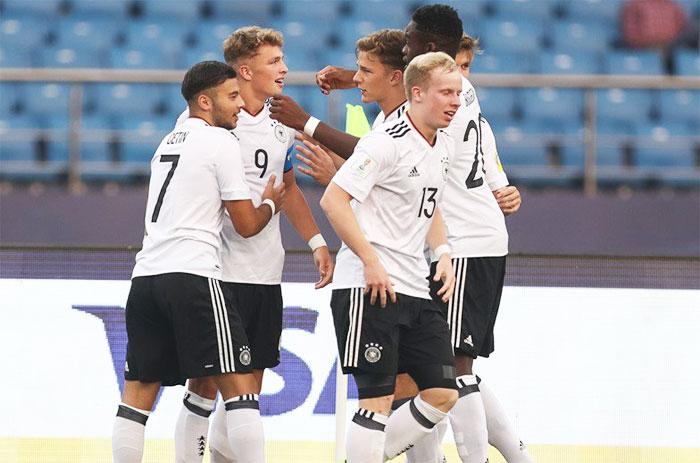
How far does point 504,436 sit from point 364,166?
1405 mm

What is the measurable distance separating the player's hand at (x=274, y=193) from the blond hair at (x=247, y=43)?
0.52 meters

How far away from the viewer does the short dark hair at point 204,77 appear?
462 centimetres

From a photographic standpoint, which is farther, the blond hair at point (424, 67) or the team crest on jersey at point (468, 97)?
the team crest on jersey at point (468, 97)

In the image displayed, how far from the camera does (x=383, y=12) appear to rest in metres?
11.4

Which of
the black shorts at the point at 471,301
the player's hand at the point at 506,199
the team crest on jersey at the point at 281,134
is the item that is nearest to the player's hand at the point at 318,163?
the team crest on jersey at the point at 281,134

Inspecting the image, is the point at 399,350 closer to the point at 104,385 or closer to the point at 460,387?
the point at 460,387

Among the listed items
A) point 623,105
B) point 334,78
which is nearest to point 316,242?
point 334,78

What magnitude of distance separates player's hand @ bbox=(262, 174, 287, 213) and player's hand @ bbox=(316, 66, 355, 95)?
0.56 meters

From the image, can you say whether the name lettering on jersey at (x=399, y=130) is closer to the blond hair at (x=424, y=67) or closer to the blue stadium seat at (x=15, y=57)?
the blond hair at (x=424, y=67)

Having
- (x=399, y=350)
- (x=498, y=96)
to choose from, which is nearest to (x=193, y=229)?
(x=399, y=350)

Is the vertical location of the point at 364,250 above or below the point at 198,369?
above

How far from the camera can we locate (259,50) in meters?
4.98

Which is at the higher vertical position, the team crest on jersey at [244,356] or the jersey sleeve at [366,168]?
Answer: the jersey sleeve at [366,168]

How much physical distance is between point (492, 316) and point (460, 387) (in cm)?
32
